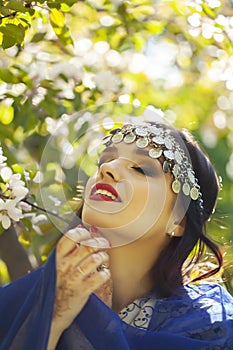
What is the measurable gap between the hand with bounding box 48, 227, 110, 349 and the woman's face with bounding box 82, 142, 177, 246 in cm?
5

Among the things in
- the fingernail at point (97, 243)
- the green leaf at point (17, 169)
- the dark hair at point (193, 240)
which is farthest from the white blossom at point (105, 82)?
the fingernail at point (97, 243)

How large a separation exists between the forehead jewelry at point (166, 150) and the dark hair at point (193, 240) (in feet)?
0.08

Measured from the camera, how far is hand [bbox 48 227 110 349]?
4.60 feet

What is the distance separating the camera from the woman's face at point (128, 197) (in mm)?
1466

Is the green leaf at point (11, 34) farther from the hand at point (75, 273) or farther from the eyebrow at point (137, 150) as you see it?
the hand at point (75, 273)

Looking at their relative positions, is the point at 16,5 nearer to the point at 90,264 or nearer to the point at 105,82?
the point at 90,264

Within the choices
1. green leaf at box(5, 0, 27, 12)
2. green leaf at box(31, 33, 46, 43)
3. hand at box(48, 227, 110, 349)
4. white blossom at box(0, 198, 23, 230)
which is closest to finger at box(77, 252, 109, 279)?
hand at box(48, 227, 110, 349)

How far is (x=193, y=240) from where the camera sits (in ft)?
5.23

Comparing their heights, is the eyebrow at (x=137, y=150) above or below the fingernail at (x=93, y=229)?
above

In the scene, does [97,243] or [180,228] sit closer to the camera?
[97,243]

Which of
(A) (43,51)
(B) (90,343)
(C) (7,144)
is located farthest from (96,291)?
(A) (43,51)

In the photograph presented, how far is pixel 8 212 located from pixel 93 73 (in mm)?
779

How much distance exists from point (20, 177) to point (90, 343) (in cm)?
49

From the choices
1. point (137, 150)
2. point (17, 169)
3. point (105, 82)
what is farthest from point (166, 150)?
point (105, 82)
